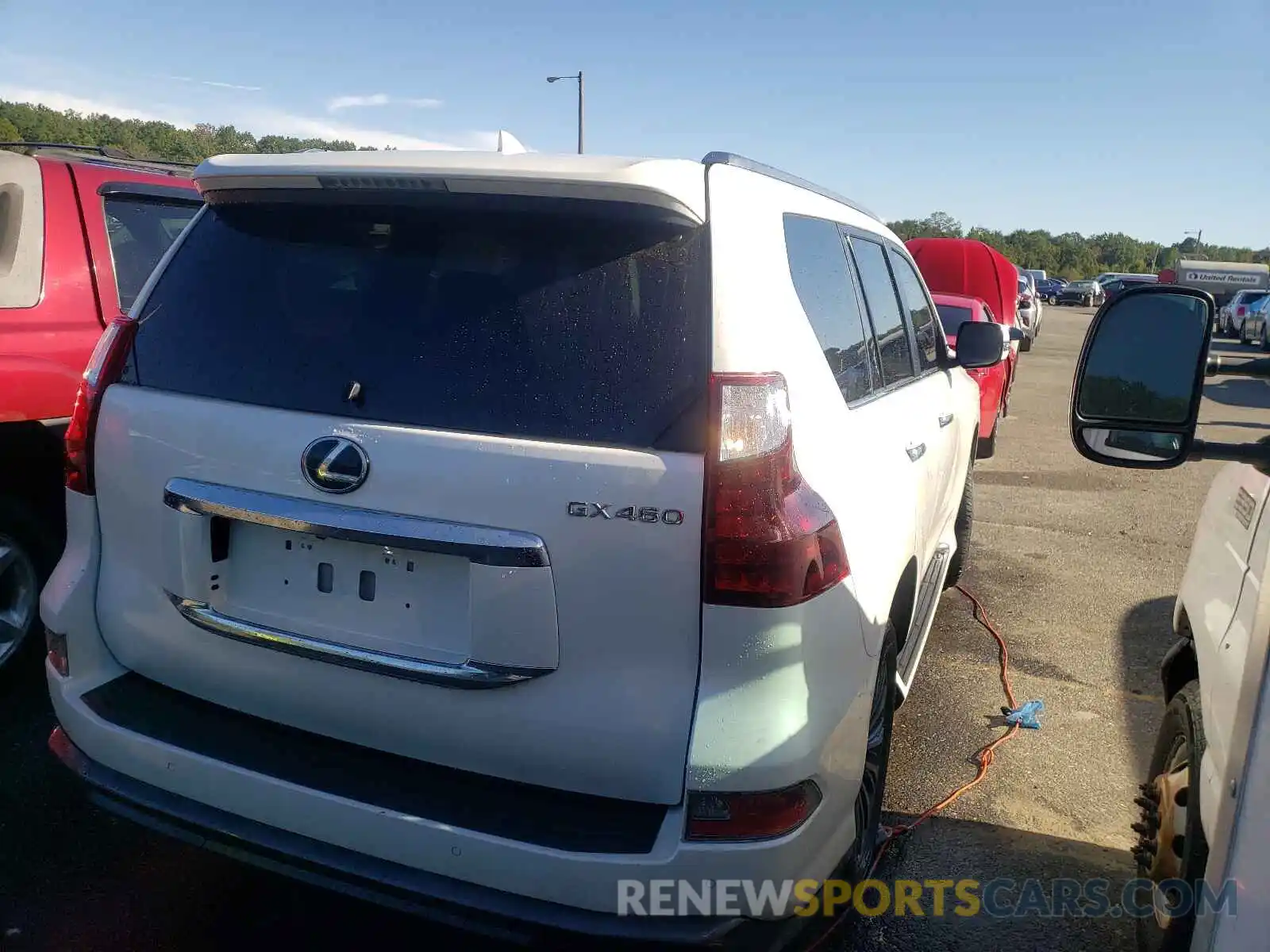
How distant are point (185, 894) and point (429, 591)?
144cm

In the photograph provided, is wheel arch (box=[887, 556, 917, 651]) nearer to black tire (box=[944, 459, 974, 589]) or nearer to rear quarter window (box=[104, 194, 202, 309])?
black tire (box=[944, 459, 974, 589])

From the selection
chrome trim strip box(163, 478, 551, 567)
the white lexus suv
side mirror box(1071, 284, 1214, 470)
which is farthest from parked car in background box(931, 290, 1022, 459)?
chrome trim strip box(163, 478, 551, 567)

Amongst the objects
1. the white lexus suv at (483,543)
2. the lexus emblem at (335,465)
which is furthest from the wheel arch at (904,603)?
the lexus emblem at (335,465)

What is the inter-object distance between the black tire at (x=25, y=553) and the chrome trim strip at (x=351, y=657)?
1.96 metres

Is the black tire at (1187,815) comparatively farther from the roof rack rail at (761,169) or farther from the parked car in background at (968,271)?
the parked car in background at (968,271)

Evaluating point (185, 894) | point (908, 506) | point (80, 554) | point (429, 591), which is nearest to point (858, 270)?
point (908, 506)

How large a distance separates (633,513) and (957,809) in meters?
2.19

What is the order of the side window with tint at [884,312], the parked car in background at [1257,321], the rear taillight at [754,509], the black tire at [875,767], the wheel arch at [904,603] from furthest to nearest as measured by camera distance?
the parked car in background at [1257,321] < the side window with tint at [884,312] < the wheel arch at [904,603] < the black tire at [875,767] < the rear taillight at [754,509]

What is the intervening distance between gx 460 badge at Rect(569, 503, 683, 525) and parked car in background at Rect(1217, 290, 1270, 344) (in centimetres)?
3069

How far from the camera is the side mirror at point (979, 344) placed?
4375 millimetres

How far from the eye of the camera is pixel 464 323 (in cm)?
220

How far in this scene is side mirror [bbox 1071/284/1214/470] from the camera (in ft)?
6.15

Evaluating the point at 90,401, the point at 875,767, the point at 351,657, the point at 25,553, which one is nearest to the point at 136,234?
the point at 25,553

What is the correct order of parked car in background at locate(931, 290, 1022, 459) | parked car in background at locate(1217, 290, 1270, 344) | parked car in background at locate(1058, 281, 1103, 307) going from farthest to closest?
parked car in background at locate(1058, 281, 1103, 307), parked car in background at locate(1217, 290, 1270, 344), parked car in background at locate(931, 290, 1022, 459)
